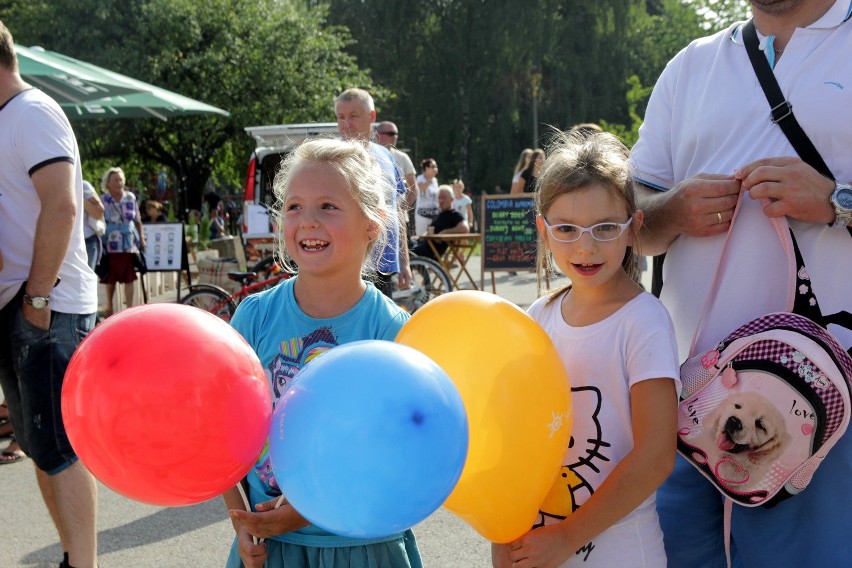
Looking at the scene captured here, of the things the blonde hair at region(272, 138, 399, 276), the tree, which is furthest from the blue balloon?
the tree

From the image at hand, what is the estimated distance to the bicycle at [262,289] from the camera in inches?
326

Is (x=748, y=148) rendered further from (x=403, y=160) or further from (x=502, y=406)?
(x=403, y=160)

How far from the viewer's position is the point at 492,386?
1769 millimetres

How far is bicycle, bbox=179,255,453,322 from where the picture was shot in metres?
8.29

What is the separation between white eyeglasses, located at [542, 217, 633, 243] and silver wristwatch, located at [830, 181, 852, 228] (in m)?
0.46

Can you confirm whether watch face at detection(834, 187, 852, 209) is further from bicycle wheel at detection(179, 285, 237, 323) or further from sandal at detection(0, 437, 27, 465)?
bicycle wheel at detection(179, 285, 237, 323)

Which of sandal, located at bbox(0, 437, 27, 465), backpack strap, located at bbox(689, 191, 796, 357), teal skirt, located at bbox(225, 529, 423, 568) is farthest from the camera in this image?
sandal, located at bbox(0, 437, 27, 465)

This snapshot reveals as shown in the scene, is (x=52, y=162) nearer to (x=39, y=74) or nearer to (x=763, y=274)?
(x=763, y=274)

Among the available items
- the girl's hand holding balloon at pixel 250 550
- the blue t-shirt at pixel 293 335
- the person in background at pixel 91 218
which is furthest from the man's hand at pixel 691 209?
the person in background at pixel 91 218

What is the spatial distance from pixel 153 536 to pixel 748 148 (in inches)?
133

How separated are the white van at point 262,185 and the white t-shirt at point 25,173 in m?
7.62

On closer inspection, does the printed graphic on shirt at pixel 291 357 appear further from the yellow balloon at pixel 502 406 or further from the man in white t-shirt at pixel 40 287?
the man in white t-shirt at pixel 40 287

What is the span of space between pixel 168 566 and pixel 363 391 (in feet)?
9.28

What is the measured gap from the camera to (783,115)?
204 centimetres
